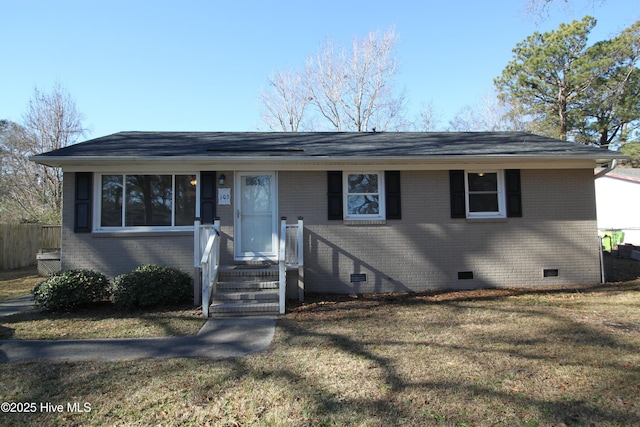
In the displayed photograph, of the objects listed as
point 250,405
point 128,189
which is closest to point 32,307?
point 128,189

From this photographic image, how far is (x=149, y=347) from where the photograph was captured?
4773 mm

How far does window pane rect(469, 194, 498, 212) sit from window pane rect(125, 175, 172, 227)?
21.9 ft

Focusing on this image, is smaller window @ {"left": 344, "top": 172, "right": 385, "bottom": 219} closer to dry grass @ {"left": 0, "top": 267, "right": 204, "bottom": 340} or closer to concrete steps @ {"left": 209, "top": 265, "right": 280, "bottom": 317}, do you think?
concrete steps @ {"left": 209, "top": 265, "right": 280, "bottom": 317}

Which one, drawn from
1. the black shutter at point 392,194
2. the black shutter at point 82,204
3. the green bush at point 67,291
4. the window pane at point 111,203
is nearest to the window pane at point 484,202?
the black shutter at point 392,194

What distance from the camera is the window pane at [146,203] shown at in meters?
7.95

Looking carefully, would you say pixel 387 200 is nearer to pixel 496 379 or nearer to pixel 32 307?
pixel 496 379

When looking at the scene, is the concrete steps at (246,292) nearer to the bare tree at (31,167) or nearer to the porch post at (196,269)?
the porch post at (196,269)

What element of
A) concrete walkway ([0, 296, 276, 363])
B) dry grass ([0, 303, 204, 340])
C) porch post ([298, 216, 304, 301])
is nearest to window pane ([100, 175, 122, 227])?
dry grass ([0, 303, 204, 340])

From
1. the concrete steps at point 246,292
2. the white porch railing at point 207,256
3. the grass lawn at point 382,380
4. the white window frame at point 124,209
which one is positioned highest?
the white window frame at point 124,209

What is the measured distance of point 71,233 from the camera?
7.71m

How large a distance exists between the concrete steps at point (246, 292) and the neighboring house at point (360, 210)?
0.80 metres

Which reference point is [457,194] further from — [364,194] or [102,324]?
[102,324]

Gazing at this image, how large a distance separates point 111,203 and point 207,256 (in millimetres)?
3147

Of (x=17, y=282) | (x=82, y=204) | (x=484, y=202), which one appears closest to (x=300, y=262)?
(x=484, y=202)
